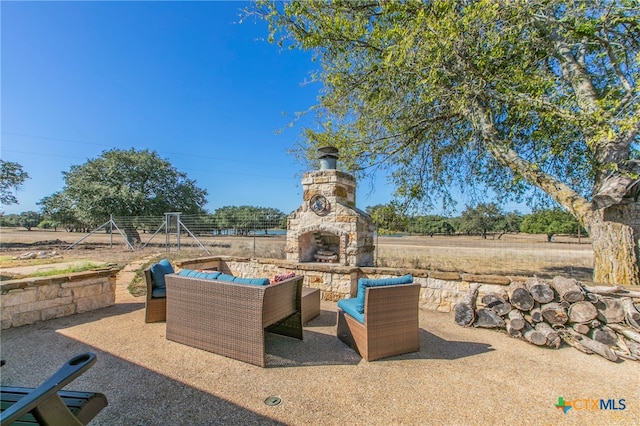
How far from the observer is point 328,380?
2564mm

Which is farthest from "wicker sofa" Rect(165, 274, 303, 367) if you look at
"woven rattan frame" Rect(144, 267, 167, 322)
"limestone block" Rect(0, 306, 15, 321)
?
"limestone block" Rect(0, 306, 15, 321)

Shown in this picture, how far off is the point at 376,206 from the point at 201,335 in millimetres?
5101

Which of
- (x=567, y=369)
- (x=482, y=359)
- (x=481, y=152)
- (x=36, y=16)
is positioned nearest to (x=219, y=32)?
(x=36, y=16)

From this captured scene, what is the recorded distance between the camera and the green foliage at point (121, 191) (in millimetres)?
14180

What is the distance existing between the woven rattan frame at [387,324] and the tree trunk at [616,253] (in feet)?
13.5

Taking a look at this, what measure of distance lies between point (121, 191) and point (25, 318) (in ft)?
41.6

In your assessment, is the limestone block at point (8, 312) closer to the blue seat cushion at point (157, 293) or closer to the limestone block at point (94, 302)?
the limestone block at point (94, 302)

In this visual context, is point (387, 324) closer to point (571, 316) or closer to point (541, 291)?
point (541, 291)

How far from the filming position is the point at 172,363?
9.34 ft

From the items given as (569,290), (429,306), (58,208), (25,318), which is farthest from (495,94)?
(58,208)

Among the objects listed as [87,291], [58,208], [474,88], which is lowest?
[87,291]

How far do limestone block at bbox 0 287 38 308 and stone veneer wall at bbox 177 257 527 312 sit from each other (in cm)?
240

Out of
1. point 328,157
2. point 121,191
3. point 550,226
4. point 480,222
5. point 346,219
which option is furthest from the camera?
point 480,222

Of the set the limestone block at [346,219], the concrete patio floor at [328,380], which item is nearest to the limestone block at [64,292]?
the concrete patio floor at [328,380]
